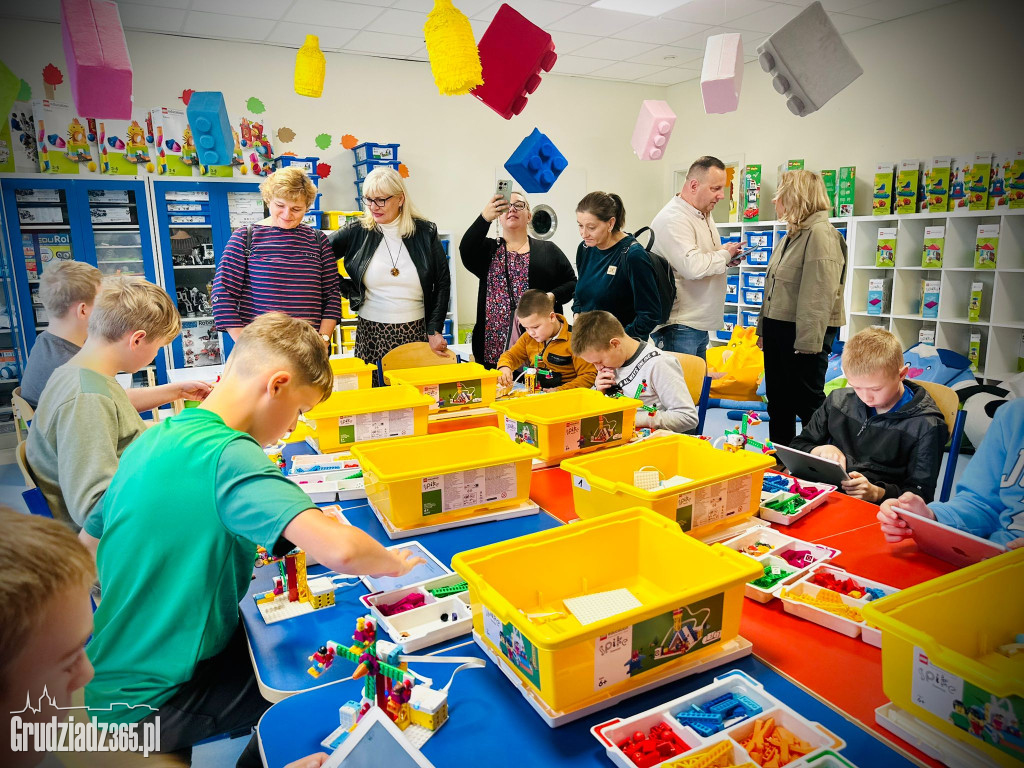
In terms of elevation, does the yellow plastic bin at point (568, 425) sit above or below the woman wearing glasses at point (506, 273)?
below

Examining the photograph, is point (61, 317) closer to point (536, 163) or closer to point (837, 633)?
point (536, 163)

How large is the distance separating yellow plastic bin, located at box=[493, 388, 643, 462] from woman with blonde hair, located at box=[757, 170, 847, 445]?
156cm

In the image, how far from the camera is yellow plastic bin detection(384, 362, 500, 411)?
2.47m

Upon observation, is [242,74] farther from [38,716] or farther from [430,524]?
[38,716]

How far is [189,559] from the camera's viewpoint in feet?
3.66

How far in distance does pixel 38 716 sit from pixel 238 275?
2381 mm

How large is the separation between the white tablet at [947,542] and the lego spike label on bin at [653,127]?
2.17m

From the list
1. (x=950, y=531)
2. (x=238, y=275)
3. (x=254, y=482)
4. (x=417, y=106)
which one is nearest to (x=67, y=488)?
(x=254, y=482)

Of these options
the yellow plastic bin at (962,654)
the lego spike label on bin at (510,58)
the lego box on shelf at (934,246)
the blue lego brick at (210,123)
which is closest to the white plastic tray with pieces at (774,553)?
the yellow plastic bin at (962,654)

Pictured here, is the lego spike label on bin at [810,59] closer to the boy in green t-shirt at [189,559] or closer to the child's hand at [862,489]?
the child's hand at [862,489]

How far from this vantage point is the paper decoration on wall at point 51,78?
4.82 m

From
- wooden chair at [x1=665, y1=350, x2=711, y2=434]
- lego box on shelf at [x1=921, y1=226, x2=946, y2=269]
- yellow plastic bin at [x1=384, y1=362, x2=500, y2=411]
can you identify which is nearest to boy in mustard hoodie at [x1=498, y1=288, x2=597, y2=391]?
yellow plastic bin at [x1=384, y1=362, x2=500, y2=411]

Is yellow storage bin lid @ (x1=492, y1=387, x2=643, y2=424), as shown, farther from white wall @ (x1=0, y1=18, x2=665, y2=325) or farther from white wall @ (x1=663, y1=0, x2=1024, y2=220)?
white wall @ (x1=0, y1=18, x2=665, y2=325)

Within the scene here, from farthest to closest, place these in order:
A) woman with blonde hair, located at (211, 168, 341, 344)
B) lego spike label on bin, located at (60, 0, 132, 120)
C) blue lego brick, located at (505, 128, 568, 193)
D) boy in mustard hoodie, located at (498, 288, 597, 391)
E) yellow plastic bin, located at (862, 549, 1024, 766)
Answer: blue lego brick, located at (505, 128, 568, 193)
boy in mustard hoodie, located at (498, 288, 597, 391)
woman with blonde hair, located at (211, 168, 341, 344)
lego spike label on bin, located at (60, 0, 132, 120)
yellow plastic bin, located at (862, 549, 1024, 766)
